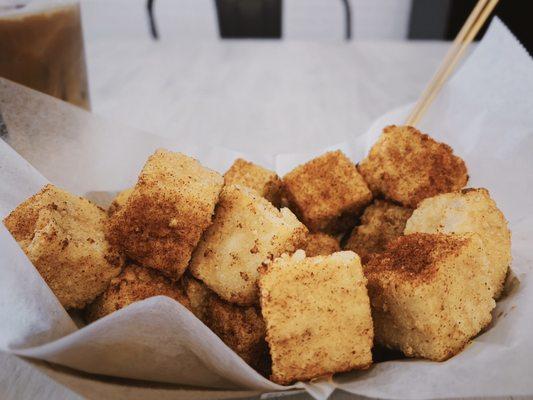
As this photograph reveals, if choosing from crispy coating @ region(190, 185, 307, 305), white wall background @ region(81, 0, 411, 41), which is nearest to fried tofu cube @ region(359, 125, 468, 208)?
crispy coating @ region(190, 185, 307, 305)

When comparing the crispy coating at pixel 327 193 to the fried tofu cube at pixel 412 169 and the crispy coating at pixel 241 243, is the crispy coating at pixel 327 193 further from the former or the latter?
the crispy coating at pixel 241 243

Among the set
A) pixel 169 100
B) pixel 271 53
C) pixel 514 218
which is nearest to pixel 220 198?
pixel 514 218

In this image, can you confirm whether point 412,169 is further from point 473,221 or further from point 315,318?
point 315,318

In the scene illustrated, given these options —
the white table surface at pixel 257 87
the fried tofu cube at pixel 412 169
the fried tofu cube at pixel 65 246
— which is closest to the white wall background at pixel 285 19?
the white table surface at pixel 257 87

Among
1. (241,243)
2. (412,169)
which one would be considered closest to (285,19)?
(412,169)

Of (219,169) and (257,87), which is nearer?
(219,169)
